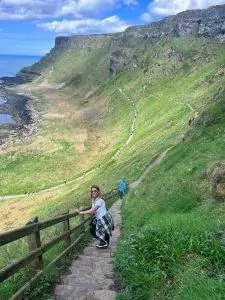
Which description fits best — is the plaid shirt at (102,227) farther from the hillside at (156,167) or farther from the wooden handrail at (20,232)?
the wooden handrail at (20,232)

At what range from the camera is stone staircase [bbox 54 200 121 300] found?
32.2 ft

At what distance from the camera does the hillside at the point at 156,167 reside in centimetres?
931

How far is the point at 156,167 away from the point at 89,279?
943 inches

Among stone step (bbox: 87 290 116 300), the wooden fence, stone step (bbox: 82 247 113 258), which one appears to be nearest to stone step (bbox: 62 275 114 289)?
stone step (bbox: 87 290 116 300)

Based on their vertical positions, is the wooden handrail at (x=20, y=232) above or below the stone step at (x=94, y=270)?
above

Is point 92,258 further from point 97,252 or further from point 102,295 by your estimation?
point 102,295

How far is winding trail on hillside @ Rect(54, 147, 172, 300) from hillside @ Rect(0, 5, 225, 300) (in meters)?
0.43

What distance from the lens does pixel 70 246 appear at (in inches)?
551

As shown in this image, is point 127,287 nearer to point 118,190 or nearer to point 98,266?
point 98,266

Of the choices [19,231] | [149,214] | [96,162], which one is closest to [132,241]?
[19,231]

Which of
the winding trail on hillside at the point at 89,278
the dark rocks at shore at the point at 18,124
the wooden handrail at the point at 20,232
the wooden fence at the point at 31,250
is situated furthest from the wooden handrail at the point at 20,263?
the dark rocks at shore at the point at 18,124

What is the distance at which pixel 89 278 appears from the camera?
1123 cm

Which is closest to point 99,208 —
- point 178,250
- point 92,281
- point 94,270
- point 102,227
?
point 102,227

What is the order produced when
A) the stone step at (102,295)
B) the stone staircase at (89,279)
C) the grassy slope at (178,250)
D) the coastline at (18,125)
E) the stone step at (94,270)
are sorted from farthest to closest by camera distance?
the coastline at (18,125) → the stone step at (94,270) → the stone staircase at (89,279) → the stone step at (102,295) → the grassy slope at (178,250)
